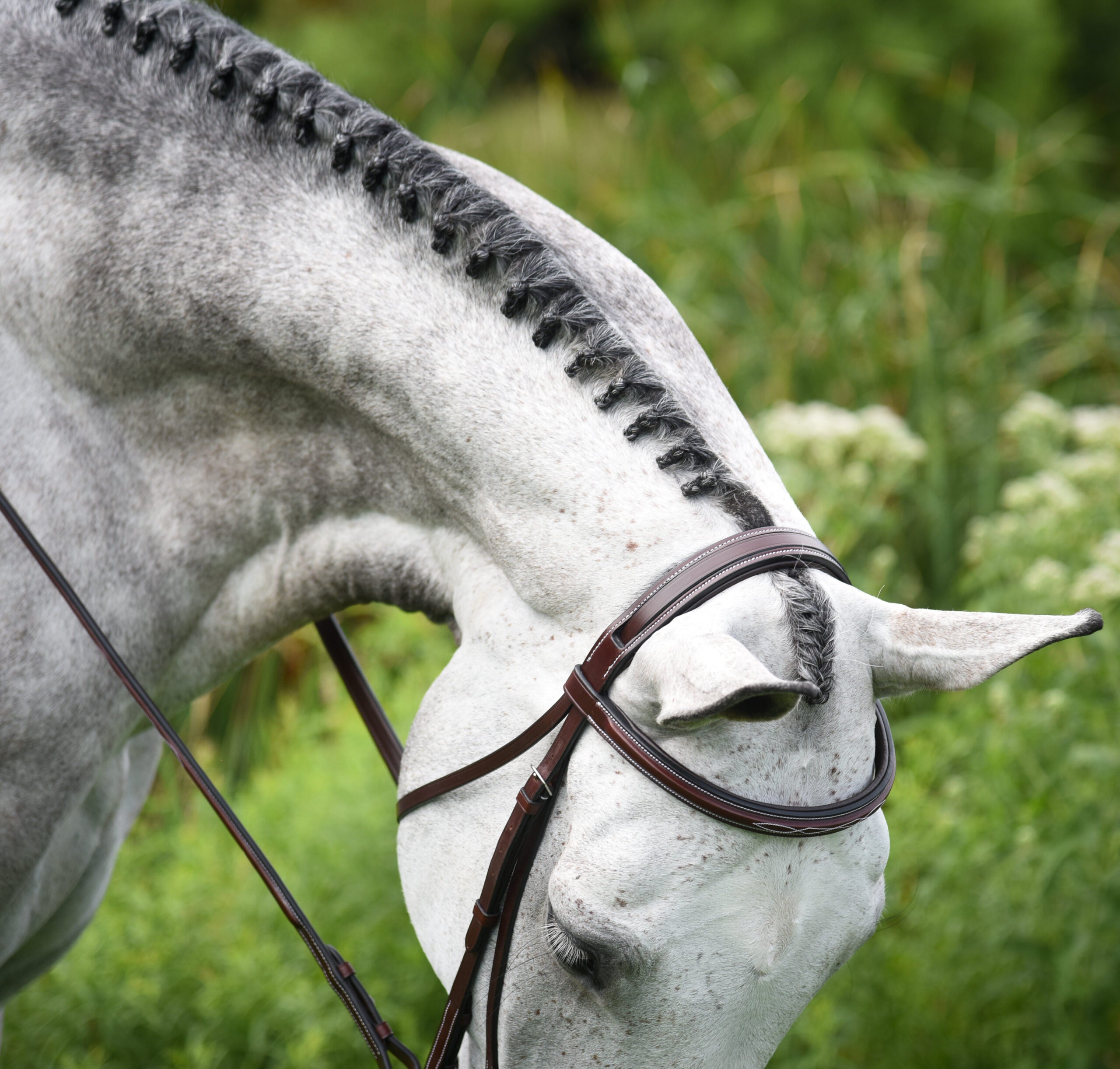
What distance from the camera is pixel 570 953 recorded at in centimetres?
131

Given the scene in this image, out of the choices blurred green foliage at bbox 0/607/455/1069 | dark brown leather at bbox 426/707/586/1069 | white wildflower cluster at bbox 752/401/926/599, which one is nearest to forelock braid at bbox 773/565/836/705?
dark brown leather at bbox 426/707/586/1069

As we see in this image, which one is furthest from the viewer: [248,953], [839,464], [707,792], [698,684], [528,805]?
[839,464]

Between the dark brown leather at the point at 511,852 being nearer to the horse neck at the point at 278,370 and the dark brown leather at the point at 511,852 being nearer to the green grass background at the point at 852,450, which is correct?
the horse neck at the point at 278,370

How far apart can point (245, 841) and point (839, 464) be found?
2.87m

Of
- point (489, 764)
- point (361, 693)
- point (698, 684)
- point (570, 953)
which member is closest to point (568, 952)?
point (570, 953)

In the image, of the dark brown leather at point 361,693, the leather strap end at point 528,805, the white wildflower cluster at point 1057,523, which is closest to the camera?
the leather strap end at point 528,805

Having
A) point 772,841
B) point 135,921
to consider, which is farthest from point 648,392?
point 135,921

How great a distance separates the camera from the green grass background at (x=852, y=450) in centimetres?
277

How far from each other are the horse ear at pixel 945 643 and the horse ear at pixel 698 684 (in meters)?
0.17

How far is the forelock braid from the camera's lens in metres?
1.23

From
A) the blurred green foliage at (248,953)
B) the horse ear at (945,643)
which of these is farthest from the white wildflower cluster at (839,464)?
the horse ear at (945,643)

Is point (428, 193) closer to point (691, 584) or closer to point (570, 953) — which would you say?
point (691, 584)

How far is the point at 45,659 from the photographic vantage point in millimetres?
1564

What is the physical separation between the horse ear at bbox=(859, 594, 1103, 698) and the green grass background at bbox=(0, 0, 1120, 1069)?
4.79 ft
